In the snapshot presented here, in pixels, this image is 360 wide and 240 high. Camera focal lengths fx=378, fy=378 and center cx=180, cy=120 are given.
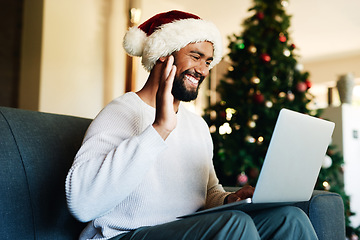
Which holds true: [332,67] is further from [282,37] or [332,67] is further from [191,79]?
[191,79]

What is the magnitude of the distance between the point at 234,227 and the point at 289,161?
0.78 ft

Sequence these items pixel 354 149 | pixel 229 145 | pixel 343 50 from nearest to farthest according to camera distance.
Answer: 1. pixel 229 145
2. pixel 354 149
3. pixel 343 50

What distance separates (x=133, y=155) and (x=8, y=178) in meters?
0.41

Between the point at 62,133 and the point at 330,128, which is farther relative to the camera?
the point at 62,133

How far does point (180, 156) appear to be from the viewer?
125cm

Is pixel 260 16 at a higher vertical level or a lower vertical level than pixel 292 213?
higher

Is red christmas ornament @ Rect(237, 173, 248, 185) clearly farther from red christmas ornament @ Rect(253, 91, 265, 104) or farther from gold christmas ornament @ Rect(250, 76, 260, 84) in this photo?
gold christmas ornament @ Rect(250, 76, 260, 84)

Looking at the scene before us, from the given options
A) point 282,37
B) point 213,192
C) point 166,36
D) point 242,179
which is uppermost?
point 282,37

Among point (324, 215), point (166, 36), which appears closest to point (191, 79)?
point (166, 36)

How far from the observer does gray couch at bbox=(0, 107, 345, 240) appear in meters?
1.09

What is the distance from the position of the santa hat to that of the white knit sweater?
0.63 ft

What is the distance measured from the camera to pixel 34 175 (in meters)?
1.18

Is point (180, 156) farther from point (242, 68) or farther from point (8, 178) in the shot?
point (242, 68)

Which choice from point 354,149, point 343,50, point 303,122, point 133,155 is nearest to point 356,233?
point 354,149
